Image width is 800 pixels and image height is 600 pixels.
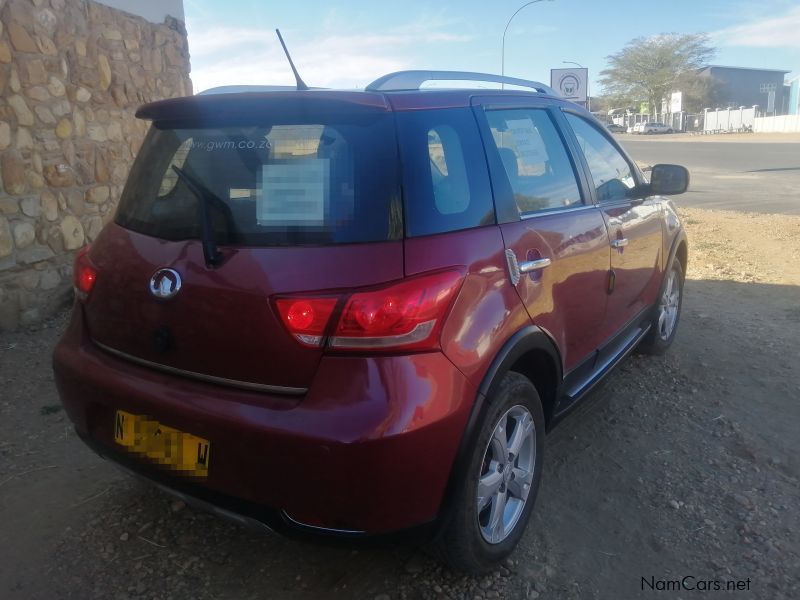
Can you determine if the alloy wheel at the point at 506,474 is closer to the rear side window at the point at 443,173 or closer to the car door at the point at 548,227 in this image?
the car door at the point at 548,227

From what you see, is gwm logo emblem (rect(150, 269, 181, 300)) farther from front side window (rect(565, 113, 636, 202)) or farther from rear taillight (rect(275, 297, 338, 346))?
front side window (rect(565, 113, 636, 202))

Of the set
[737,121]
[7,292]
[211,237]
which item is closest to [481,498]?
[211,237]

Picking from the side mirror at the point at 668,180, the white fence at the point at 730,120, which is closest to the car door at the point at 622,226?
the side mirror at the point at 668,180

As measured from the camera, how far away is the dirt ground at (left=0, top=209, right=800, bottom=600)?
245cm

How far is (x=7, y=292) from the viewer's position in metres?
4.99

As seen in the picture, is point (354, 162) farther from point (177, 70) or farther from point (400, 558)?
point (177, 70)

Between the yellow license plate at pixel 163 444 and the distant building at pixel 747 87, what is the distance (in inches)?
3647

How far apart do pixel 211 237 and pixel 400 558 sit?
1409mm

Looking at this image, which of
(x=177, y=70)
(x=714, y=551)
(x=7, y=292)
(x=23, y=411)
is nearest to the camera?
(x=714, y=551)

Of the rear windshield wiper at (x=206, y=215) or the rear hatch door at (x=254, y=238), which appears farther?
the rear windshield wiper at (x=206, y=215)

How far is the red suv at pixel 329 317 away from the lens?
1934 millimetres

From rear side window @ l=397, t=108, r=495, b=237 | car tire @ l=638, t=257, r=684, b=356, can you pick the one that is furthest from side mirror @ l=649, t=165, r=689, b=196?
rear side window @ l=397, t=108, r=495, b=237

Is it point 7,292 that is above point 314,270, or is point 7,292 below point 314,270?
below

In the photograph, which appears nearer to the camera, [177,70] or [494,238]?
[494,238]
